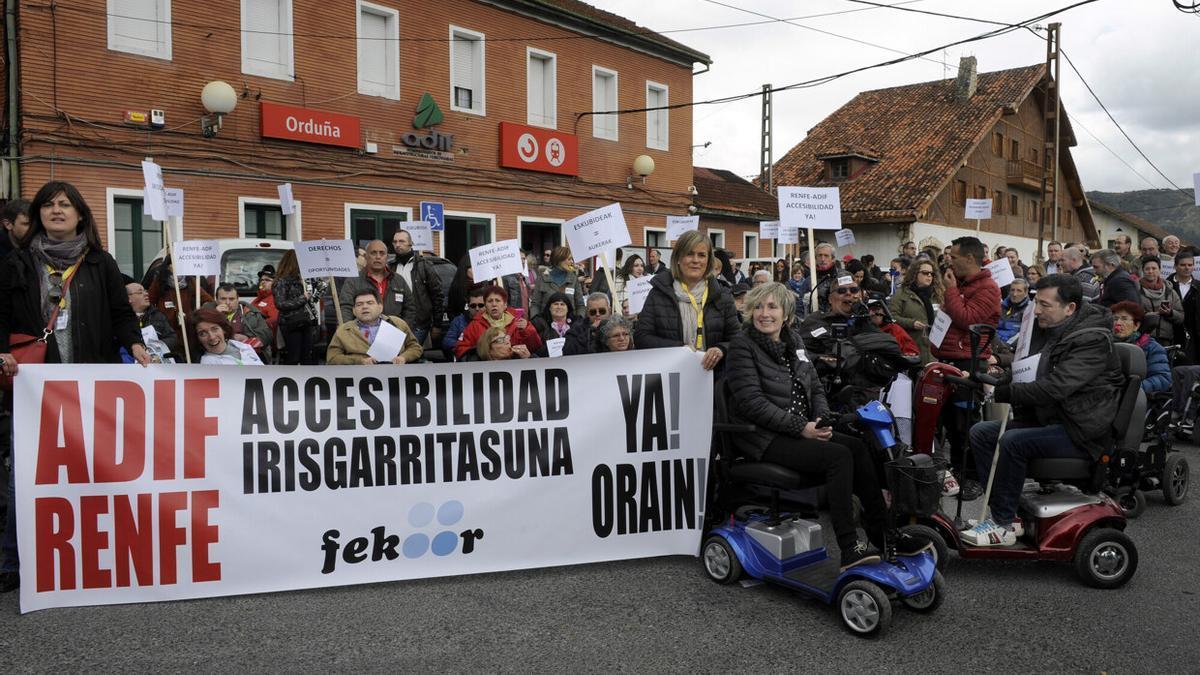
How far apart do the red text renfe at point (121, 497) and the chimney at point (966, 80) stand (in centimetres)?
4330

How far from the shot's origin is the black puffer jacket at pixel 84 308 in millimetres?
4902

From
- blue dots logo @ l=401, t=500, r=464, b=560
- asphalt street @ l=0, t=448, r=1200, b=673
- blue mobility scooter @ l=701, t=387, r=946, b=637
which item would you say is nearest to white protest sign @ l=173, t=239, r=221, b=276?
asphalt street @ l=0, t=448, r=1200, b=673

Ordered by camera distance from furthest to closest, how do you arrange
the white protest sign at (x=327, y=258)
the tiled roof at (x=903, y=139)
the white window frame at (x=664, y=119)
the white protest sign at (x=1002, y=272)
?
the tiled roof at (x=903, y=139), the white window frame at (x=664, y=119), the white protest sign at (x=1002, y=272), the white protest sign at (x=327, y=258)

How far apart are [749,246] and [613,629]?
96.6 feet

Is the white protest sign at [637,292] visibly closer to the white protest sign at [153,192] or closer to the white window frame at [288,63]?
the white protest sign at [153,192]

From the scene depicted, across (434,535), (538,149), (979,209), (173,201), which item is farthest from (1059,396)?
(538,149)

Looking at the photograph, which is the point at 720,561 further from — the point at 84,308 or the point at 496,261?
the point at 496,261

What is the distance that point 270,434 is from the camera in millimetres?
4934

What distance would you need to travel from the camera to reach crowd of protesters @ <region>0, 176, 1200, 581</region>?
4922 millimetres

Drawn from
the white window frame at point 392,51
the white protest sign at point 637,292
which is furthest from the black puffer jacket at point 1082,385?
the white window frame at point 392,51

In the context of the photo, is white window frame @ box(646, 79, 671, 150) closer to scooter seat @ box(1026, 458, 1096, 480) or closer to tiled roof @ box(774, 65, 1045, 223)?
tiled roof @ box(774, 65, 1045, 223)

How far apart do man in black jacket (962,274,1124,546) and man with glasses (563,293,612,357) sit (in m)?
3.12

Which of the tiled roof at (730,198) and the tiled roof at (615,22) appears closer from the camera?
the tiled roof at (615,22)

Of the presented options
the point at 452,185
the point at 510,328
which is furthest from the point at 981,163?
the point at 510,328
